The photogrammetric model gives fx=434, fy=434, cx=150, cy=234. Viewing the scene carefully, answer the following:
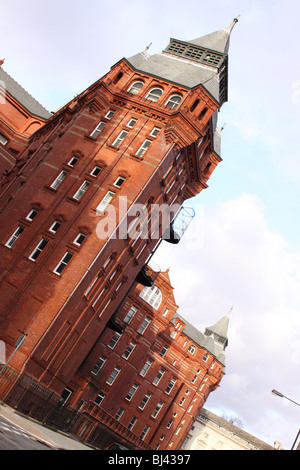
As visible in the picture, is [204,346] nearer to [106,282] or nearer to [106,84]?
[106,282]

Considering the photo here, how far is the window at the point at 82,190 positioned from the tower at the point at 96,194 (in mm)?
79

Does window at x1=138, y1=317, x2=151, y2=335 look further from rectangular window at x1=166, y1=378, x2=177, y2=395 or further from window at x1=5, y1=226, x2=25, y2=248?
window at x1=5, y1=226, x2=25, y2=248

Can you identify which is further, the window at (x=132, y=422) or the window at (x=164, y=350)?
the window at (x=164, y=350)

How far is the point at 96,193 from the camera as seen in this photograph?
108 ft

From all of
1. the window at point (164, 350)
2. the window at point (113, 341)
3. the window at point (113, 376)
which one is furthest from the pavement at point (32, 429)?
the window at point (164, 350)

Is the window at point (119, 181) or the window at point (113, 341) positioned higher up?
the window at point (119, 181)

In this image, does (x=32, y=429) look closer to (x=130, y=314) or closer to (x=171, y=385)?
(x=130, y=314)

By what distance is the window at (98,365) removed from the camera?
5372 centimetres

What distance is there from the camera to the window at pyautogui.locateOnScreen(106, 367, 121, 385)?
5466cm

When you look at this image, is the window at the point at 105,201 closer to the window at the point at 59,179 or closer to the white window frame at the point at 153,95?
the window at the point at 59,179

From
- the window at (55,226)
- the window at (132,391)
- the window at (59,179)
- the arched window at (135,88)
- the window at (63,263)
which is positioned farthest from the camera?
the window at (132,391)

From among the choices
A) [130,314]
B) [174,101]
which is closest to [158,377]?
[130,314]

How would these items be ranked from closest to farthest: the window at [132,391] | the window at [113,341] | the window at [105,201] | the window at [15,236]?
the window at [15,236]
the window at [105,201]
the window at [113,341]
the window at [132,391]

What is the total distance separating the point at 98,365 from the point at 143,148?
30.5 meters
